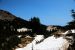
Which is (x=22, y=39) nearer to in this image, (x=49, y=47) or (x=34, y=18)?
(x=49, y=47)

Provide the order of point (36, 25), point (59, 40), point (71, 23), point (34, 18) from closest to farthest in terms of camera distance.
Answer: point (59, 40)
point (71, 23)
point (36, 25)
point (34, 18)

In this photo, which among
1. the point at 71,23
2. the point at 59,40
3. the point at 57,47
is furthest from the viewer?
the point at 71,23

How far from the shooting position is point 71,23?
29.5 m

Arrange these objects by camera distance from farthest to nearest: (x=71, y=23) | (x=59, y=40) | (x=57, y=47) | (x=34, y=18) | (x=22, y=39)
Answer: (x=34, y=18)
(x=22, y=39)
(x=71, y=23)
(x=59, y=40)
(x=57, y=47)

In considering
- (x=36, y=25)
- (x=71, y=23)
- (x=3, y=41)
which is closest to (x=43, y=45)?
(x=71, y=23)

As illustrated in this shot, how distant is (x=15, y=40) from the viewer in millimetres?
39719

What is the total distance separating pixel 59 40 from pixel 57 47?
6.91 feet

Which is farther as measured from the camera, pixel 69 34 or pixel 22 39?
pixel 22 39

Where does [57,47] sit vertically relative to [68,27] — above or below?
below

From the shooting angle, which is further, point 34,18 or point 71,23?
point 34,18

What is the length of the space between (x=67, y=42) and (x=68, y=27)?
5006 millimetres

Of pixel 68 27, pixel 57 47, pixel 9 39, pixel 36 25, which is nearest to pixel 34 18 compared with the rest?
pixel 36 25

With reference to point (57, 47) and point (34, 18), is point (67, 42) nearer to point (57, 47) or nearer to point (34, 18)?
point (57, 47)

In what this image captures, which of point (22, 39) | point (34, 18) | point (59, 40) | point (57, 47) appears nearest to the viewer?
point (57, 47)
